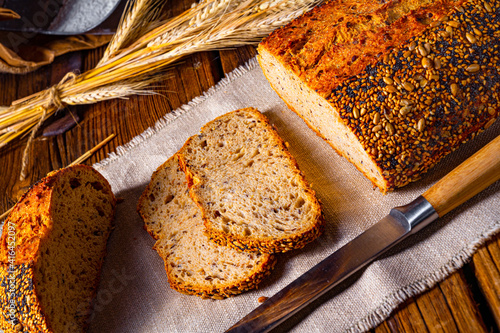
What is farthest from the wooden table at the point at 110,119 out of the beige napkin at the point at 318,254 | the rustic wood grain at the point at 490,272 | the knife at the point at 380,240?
the rustic wood grain at the point at 490,272

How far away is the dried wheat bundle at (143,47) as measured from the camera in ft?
10.9

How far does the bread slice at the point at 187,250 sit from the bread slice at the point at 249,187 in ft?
0.33

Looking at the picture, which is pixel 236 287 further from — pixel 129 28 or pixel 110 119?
pixel 129 28

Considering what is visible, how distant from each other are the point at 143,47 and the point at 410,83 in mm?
2290

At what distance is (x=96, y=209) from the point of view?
294 centimetres

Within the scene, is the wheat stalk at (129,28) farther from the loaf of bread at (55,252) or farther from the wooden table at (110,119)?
the loaf of bread at (55,252)

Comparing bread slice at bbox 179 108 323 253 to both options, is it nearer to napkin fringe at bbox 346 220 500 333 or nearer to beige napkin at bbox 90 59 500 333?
beige napkin at bbox 90 59 500 333

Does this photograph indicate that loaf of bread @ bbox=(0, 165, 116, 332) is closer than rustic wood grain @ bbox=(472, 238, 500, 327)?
No

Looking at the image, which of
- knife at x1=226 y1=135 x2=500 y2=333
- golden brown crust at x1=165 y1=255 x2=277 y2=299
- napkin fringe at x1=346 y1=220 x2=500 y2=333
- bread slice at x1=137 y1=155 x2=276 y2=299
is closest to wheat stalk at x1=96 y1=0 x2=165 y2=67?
bread slice at x1=137 y1=155 x2=276 y2=299

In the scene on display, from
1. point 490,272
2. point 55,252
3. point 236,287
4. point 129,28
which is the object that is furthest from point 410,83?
point 129,28

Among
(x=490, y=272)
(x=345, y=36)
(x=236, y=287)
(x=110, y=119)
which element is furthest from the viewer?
(x=110, y=119)

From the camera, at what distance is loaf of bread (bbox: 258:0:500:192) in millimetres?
2420

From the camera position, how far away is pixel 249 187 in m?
2.73

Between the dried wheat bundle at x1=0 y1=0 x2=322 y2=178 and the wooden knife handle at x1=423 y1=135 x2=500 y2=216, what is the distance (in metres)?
1.60
